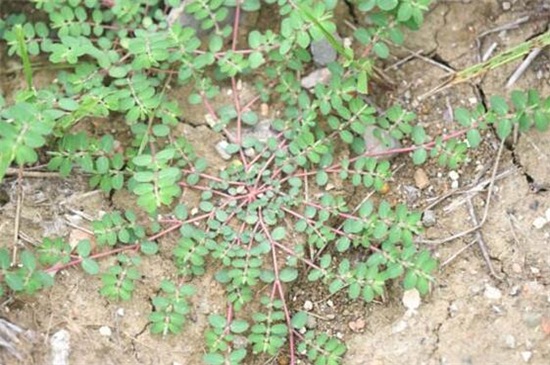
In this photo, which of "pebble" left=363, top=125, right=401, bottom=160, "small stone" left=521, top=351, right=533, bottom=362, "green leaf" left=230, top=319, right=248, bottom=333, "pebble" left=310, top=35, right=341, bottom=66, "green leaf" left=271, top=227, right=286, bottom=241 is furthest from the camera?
"pebble" left=310, top=35, right=341, bottom=66

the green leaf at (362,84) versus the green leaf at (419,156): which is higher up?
the green leaf at (362,84)

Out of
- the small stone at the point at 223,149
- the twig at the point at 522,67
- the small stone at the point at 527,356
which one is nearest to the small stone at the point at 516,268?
the small stone at the point at 527,356

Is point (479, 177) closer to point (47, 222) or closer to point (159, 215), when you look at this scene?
point (159, 215)

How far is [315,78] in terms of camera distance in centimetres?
387

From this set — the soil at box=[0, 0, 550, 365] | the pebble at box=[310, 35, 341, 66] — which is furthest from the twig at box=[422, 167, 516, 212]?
the pebble at box=[310, 35, 341, 66]

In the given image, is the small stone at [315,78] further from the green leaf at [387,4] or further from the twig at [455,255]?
the twig at [455,255]

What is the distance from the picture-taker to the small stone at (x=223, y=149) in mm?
3791

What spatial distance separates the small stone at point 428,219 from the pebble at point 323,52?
2.56 ft

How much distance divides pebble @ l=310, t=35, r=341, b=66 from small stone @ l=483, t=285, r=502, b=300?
1172 mm

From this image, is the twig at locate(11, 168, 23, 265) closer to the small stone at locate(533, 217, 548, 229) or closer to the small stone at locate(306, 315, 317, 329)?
the small stone at locate(306, 315, 317, 329)

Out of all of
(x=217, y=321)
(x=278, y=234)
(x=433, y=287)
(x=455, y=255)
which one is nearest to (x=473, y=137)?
(x=455, y=255)

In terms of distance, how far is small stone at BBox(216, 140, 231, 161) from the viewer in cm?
379

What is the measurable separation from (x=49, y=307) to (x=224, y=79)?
4.03 ft

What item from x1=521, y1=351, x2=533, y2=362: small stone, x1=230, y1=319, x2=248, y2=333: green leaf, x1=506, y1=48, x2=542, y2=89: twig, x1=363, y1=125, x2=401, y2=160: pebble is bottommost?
x1=521, y1=351, x2=533, y2=362: small stone
